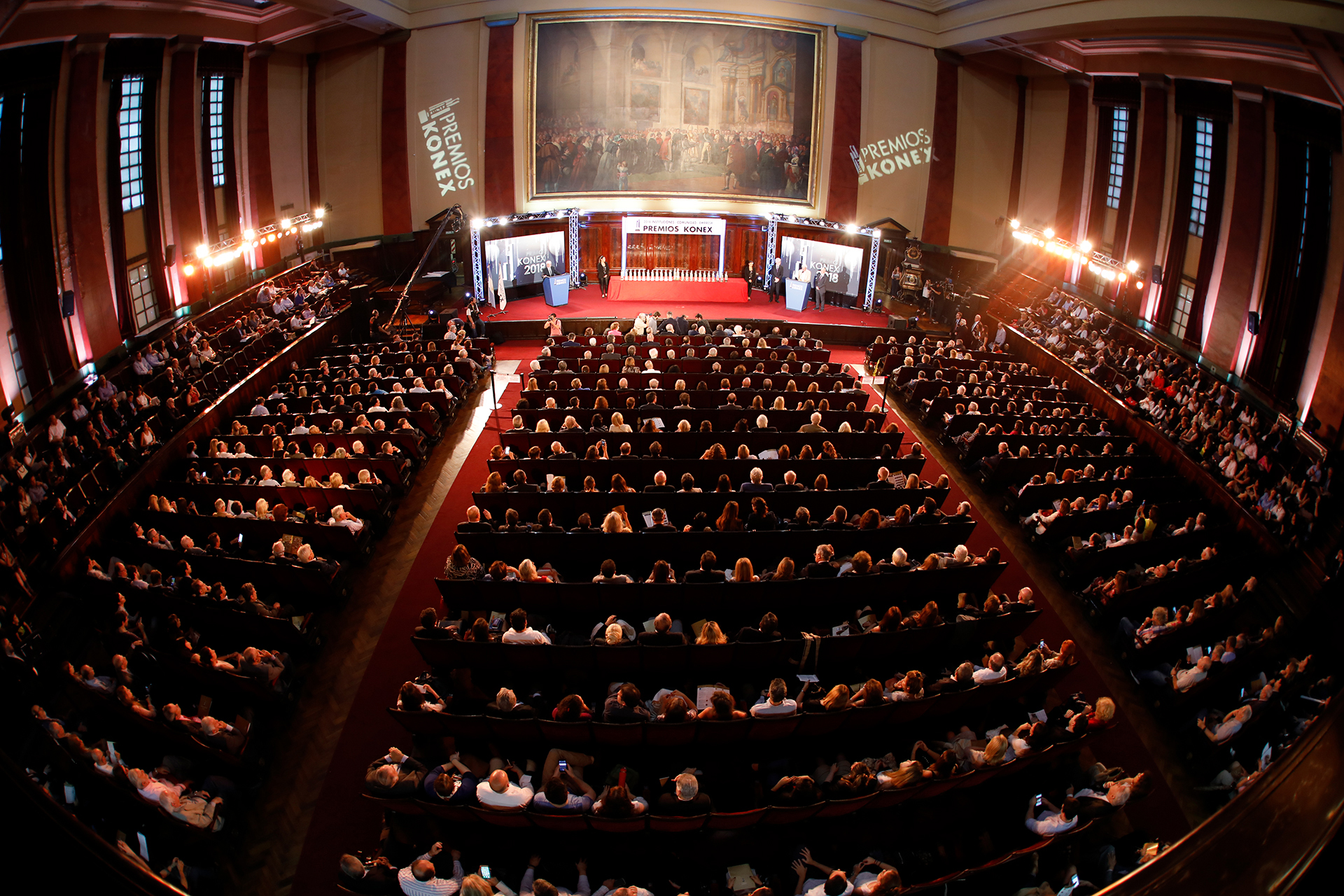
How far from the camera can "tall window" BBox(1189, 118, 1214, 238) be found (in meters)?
15.2

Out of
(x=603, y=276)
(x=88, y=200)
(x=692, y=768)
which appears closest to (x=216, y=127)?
(x=88, y=200)

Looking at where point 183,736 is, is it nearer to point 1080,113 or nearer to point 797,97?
point 797,97

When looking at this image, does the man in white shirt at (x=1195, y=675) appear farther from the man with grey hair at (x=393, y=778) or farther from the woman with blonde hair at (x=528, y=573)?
the man with grey hair at (x=393, y=778)

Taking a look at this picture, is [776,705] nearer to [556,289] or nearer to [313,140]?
[556,289]

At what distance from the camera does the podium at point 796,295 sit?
1961 cm

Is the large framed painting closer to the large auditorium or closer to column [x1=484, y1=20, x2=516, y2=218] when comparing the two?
the large auditorium

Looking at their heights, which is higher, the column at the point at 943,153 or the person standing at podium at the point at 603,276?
the column at the point at 943,153

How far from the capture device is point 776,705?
17.5ft

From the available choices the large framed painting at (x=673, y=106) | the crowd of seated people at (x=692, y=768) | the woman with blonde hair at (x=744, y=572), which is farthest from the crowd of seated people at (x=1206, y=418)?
the large framed painting at (x=673, y=106)

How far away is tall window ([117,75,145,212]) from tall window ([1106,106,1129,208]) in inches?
934

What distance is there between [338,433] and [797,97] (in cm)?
1673

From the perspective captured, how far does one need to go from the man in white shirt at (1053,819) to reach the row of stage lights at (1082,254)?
14.3 m

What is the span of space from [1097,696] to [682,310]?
1469 cm

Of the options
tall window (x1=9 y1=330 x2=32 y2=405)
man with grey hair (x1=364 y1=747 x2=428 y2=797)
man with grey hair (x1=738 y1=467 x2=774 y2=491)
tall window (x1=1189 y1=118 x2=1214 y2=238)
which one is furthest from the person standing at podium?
man with grey hair (x1=364 y1=747 x2=428 y2=797)
